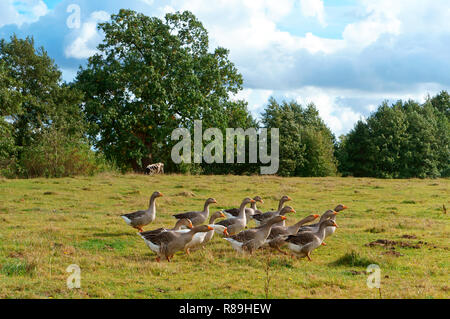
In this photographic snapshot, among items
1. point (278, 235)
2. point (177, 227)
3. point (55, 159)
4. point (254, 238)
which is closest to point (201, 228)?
point (177, 227)

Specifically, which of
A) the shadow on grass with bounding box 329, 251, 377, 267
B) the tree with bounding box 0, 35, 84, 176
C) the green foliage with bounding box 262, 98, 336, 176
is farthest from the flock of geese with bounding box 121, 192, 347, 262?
the green foliage with bounding box 262, 98, 336, 176

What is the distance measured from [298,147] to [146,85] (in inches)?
1395

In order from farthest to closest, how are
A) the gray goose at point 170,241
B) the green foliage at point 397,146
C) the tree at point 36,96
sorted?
the green foliage at point 397,146, the tree at point 36,96, the gray goose at point 170,241

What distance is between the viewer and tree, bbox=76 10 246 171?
147ft

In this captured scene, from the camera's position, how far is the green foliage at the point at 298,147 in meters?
73.3

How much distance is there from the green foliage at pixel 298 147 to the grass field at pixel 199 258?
46.2m

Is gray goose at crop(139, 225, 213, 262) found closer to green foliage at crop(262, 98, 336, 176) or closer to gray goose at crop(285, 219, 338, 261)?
gray goose at crop(285, 219, 338, 261)

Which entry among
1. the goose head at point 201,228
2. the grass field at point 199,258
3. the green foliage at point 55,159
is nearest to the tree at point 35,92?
the green foliage at point 55,159

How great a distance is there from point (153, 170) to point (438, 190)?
23942mm

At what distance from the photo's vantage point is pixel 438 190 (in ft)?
116

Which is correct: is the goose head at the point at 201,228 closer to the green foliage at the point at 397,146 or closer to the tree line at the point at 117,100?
the tree line at the point at 117,100

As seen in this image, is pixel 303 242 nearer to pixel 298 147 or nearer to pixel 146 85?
pixel 146 85
